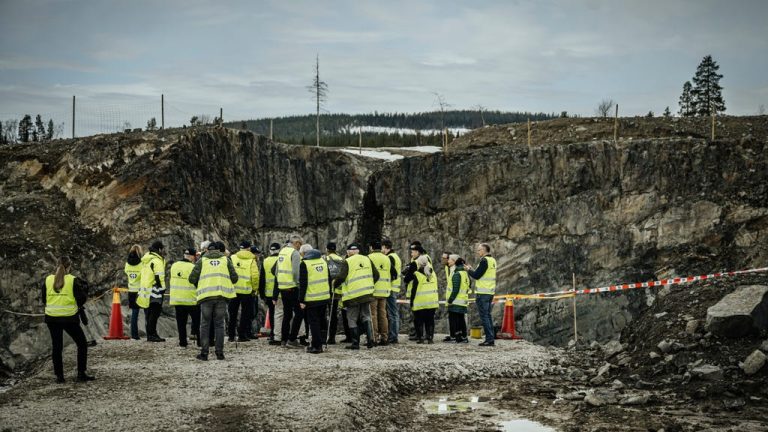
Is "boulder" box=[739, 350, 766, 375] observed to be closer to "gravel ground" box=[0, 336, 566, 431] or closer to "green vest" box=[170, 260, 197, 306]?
"gravel ground" box=[0, 336, 566, 431]

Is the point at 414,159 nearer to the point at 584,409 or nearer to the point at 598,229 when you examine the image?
the point at 598,229

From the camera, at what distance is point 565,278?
29.6 meters

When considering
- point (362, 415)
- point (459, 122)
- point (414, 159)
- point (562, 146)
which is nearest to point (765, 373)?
point (362, 415)

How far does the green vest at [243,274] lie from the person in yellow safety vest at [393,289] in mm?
2909

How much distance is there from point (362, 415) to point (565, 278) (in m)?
21.1

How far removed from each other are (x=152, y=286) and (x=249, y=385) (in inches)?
228

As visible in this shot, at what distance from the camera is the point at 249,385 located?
11.1 m

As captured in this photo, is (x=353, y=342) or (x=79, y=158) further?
(x=79, y=158)

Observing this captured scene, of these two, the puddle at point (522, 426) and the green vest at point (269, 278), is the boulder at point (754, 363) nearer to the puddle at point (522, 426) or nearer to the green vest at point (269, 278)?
the puddle at point (522, 426)

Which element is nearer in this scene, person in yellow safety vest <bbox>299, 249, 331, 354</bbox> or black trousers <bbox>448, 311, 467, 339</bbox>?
person in yellow safety vest <bbox>299, 249, 331, 354</bbox>

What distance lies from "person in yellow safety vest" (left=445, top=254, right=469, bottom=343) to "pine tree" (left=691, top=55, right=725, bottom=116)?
1271 inches

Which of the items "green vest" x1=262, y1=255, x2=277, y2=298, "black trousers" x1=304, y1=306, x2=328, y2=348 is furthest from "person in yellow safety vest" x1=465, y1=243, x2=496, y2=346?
"green vest" x1=262, y1=255, x2=277, y2=298

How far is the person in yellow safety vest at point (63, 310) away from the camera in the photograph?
451 inches

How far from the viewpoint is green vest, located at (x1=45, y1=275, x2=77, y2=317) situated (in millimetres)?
11453
